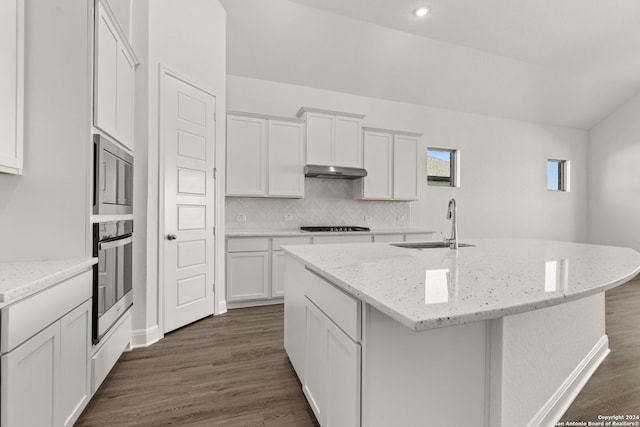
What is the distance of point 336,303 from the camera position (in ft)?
4.01

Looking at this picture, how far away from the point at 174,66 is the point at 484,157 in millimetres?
5446

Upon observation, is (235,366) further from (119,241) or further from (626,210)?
(626,210)

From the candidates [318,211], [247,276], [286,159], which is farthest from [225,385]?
[318,211]

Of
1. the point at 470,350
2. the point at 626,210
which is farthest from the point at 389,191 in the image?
the point at 626,210

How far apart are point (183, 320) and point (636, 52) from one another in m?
7.71

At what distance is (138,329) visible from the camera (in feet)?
8.05

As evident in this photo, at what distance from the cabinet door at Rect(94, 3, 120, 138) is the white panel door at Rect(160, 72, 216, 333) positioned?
2.35ft

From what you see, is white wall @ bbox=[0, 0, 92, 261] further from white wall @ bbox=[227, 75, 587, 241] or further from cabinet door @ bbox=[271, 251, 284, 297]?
white wall @ bbox=[227, 75, 587, 241]

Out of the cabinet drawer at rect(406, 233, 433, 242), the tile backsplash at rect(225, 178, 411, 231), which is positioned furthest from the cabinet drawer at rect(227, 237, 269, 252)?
the cabinet drawer at rect(406, 233, 433, 242)

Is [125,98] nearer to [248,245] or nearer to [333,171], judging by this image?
[248,245]

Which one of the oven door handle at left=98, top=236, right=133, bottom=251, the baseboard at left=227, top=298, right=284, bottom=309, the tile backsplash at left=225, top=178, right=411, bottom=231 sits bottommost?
the baseboard at left=227, top=298, right=284, bottom=309

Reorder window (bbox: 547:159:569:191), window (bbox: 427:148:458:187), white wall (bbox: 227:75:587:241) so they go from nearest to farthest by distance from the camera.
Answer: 1. white wall (bbox: 227:75:587:241)
2. window (bbox: 427:148:458:187)
3. window (bbox: 547:159:569:191)

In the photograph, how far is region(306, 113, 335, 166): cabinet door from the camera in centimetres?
392

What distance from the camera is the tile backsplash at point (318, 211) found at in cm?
402
